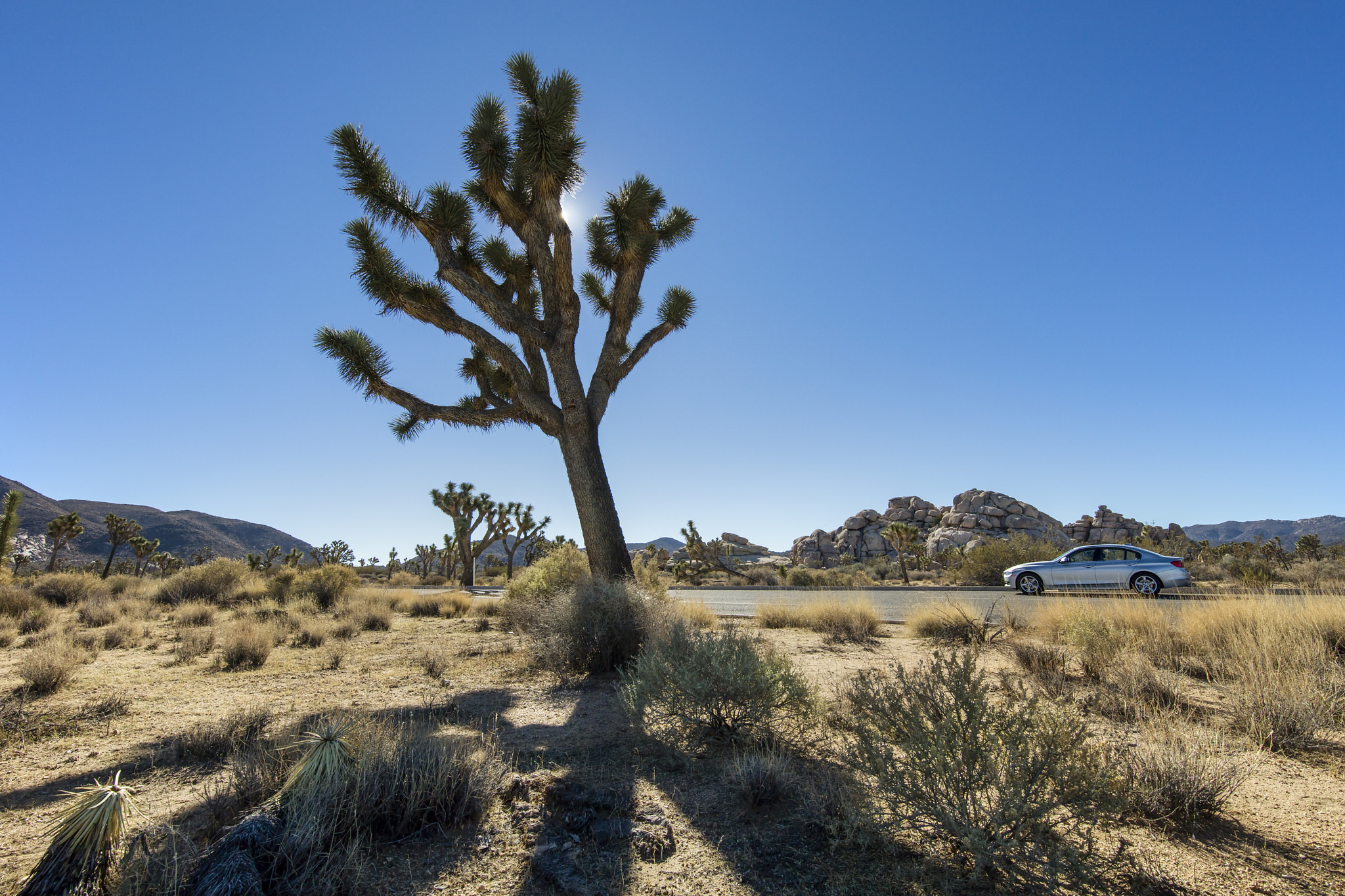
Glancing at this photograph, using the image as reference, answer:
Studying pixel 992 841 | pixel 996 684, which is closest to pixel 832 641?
pixel 996 684

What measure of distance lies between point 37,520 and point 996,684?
107 metres

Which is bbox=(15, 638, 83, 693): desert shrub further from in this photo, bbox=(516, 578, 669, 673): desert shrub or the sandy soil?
bbox=(516, 578, 669, 673): desert shrub

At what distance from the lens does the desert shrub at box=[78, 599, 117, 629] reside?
11648mm

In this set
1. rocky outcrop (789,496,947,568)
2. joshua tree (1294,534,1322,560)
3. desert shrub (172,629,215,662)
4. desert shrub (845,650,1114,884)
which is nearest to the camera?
desert shrub (845,650,1114,884)

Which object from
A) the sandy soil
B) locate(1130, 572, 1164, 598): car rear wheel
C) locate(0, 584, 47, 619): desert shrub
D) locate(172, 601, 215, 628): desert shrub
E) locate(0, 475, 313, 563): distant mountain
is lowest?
the sandy soil

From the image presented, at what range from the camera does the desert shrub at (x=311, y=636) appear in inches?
397

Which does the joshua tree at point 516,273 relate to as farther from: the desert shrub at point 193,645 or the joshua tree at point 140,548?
the joshua tree at point 140,548

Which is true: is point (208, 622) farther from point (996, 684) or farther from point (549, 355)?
point (996, 684)

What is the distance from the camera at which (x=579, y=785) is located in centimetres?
363

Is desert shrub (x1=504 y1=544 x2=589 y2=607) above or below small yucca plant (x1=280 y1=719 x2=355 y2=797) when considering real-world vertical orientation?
above

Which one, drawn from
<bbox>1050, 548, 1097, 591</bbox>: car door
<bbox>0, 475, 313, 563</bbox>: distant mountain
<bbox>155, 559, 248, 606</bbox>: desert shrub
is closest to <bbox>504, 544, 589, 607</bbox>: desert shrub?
<bbox>155, 559, 248, 606</bbox>: desert shrub

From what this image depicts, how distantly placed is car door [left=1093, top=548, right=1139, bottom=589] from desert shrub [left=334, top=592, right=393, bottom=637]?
16727mm

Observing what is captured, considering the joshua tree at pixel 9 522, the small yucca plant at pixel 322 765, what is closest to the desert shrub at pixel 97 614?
the joshua tree at pixel 9 522

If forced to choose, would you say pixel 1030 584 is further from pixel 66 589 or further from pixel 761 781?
pixel 66 589
